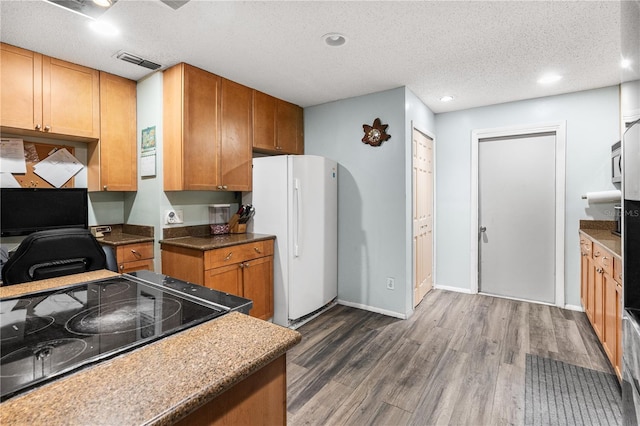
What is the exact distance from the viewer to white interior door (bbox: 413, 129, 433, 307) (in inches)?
139

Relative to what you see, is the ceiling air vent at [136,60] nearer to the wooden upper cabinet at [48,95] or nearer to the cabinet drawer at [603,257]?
the wooden upper cabinet at [48,95]

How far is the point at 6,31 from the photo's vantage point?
2119 mm

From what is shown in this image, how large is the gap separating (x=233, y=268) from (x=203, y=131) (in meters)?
1.25

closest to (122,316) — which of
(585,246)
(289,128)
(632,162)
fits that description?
(632,162)

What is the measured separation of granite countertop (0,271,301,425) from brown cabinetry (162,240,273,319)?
69.9 inches

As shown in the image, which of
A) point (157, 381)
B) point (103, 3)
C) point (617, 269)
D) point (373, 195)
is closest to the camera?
point (157, 381)

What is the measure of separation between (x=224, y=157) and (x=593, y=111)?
148 inches

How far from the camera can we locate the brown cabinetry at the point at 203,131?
106 inches

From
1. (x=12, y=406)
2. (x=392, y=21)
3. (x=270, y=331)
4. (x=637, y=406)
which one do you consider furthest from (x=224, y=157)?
(x=637, y=406)

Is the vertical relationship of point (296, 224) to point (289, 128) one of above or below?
below

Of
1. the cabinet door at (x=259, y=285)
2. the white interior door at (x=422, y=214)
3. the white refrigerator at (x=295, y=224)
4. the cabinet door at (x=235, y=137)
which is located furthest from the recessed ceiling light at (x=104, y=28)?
the white interior door at (x=422, y=214)

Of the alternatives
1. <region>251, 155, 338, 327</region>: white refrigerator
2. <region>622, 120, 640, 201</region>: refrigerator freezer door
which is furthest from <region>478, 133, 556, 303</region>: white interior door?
<region>622, 120, 640, 201</region>: refrigerator freezer door

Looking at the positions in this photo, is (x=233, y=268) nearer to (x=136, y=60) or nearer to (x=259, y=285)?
(x=259, y=285)

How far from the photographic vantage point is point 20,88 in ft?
7.71
